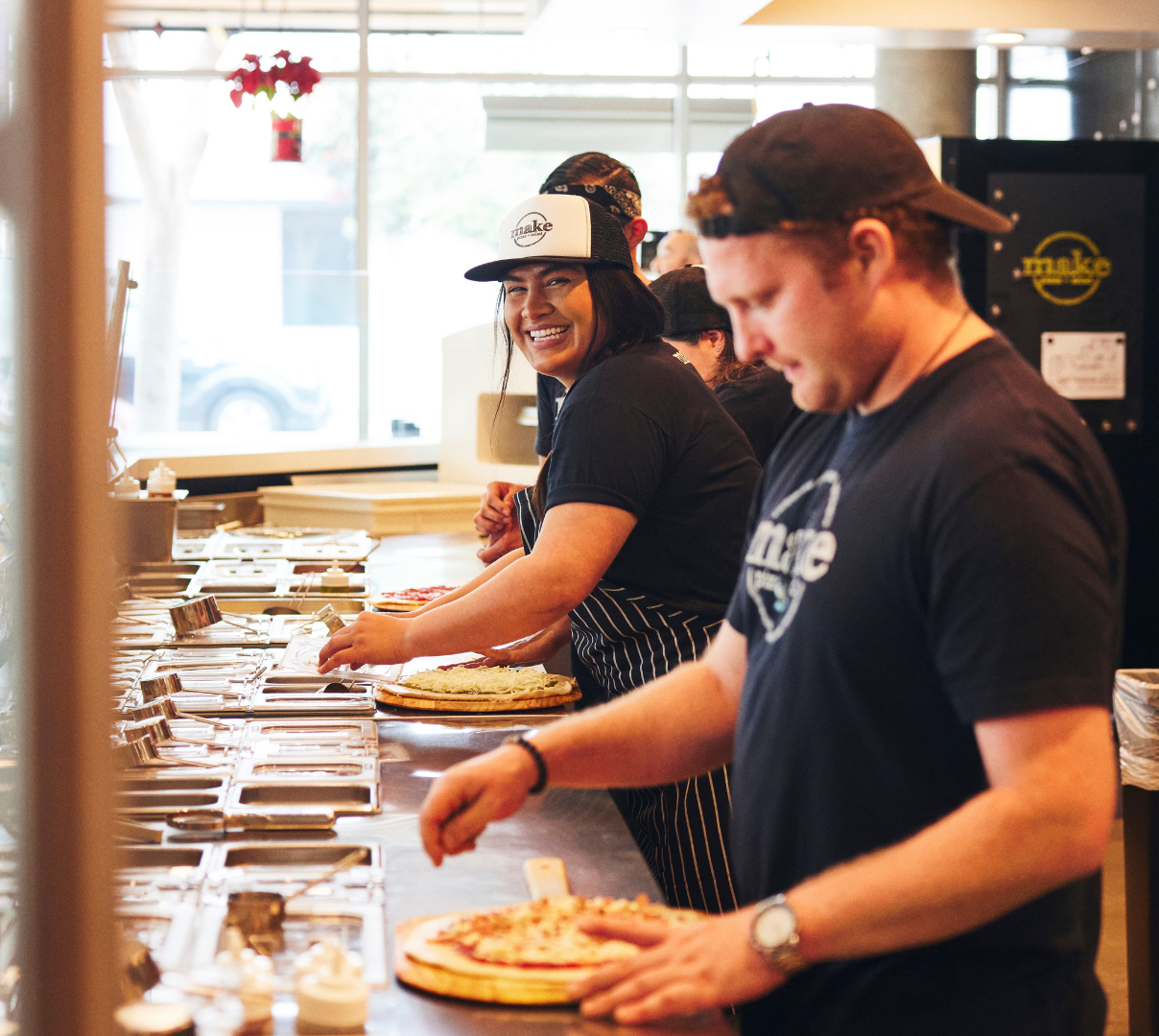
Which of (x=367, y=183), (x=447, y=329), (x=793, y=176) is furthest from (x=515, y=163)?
(x=793, y=176)

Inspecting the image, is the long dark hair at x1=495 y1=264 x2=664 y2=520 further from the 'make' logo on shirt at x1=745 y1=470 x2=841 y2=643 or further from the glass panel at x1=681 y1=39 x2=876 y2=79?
the glass panel at x1=681 y1=39 x2=876 y2=79

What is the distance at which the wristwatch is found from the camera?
98 centimetres

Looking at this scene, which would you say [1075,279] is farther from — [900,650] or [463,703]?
[900,650]

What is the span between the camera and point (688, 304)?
3.30 m

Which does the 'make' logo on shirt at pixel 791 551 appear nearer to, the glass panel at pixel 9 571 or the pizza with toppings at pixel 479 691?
the glass panel at pixel 9 571

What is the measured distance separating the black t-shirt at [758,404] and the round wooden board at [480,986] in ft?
7.72

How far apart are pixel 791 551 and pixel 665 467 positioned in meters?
0.86

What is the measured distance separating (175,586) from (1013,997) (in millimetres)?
2745

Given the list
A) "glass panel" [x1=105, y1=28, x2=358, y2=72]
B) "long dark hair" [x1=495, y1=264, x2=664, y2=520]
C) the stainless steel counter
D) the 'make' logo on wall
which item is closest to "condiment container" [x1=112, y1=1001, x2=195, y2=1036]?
the stainless steel counter

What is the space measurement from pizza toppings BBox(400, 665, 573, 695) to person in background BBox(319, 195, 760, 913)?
69mm

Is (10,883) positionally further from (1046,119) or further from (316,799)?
(1046,119)

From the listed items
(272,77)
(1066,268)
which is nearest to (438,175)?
(272,77)

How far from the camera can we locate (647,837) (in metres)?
2.04

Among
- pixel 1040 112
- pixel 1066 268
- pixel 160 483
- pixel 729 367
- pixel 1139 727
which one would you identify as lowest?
pixel 1139 727
